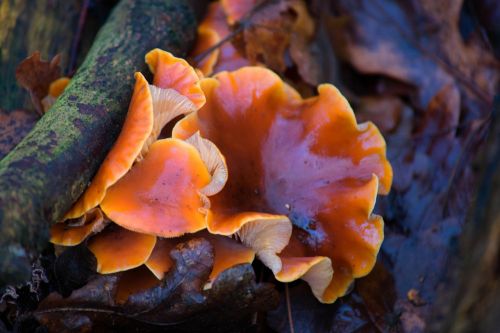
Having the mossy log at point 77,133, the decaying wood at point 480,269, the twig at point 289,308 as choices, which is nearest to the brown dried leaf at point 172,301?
the twig at point 289,308

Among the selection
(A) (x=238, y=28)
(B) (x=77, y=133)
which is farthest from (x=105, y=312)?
(A) (x=238, y=28)

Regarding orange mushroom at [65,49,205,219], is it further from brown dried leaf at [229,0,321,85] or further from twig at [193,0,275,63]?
brown dried leaf at [229,0,321,85]

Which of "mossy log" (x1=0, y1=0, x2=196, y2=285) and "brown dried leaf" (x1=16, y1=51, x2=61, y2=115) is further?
"brown dried leaf" (x1=16, y1=51, x2=61, y2=115)

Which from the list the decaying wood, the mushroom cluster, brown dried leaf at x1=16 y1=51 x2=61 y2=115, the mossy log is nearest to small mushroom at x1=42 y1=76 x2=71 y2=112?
brown dried leaf at x1=16 y1=51 x2=61 y2=115

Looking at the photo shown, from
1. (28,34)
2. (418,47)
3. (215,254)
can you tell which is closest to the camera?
(215,254)

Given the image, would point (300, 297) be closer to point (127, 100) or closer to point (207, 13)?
point (127, 100)

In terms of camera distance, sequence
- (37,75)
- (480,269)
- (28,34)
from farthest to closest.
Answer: (28,34), (37,75), (480,269)

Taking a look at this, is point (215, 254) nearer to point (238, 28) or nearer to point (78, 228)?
point (78, 228)
